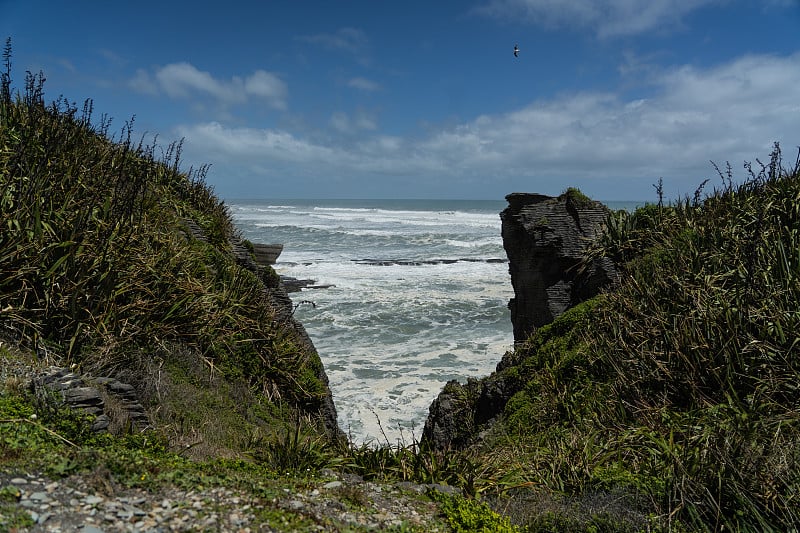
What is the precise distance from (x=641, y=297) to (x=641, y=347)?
1.47m

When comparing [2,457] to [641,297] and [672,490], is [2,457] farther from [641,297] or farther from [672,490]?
[641,297]

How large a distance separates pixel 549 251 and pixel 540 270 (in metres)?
0.53

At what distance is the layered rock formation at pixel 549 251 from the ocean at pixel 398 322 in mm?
2808

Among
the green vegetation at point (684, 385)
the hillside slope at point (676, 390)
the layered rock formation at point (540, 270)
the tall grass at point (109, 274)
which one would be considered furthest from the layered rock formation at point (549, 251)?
the tall grass at point (109, 274)

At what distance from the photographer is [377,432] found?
1057cm

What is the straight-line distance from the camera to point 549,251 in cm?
1166

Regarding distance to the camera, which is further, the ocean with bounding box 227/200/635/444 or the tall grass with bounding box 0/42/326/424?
the ocean with bounding box 227/200/635/444

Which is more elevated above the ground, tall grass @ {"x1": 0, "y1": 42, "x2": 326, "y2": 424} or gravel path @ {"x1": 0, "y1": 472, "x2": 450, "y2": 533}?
tall grass @ {"x1": 0, "y1": 42, "x2": 326, "y2": 424}

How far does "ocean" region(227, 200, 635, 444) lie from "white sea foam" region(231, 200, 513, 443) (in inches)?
1.2

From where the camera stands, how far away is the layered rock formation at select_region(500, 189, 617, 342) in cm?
1130

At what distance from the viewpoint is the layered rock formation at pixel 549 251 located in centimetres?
1130

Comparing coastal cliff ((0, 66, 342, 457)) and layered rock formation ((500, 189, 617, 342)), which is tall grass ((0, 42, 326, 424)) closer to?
coastal cliff ((0, 66, 342, 457))

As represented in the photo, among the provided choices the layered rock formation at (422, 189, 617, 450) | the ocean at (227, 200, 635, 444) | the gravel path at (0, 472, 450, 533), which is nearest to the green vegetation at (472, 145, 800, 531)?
the layered rock formation at (422, 189, 617, 450)

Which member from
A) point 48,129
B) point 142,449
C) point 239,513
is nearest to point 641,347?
point 239,513
